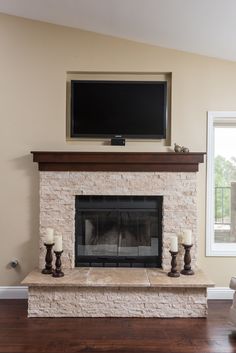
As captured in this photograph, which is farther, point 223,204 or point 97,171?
point 223,204

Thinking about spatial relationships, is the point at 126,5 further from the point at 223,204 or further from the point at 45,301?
the point at 45,301

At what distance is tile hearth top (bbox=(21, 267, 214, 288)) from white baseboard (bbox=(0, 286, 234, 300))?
1.26ft

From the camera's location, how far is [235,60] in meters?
3.89

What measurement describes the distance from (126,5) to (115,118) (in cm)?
112

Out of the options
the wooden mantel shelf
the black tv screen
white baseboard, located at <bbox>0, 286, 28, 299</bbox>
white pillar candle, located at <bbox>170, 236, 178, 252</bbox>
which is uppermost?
the black tv screen

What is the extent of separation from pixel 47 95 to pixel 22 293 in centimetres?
213

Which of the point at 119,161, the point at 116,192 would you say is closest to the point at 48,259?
the point at 116,192

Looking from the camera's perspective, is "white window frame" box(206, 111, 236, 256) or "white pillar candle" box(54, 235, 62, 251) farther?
"white window frame" box(206, 111, 236, 256)

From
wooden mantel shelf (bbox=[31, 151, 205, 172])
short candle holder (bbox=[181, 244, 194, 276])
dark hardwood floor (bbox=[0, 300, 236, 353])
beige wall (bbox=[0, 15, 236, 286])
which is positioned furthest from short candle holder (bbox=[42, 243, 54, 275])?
short candle holder (bbox=[181, 244, 194, 276])

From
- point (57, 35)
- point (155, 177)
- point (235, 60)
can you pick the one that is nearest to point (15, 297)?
point (155, 177)

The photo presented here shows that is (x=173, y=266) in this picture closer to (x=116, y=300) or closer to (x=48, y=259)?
(x=116, y=300)

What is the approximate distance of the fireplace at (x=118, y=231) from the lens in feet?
12.9

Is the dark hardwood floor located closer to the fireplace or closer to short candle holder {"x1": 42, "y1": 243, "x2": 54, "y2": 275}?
short candle holder {"x1": 42, "y1": 243, "x2": 54, "y2": 275}

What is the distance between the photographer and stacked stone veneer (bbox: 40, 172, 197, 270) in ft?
12.6
